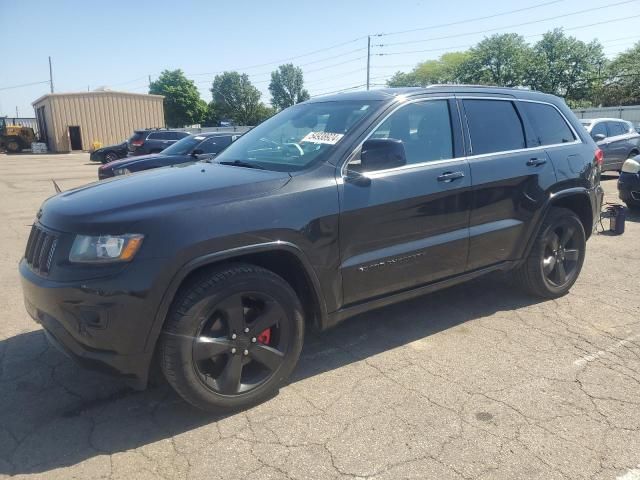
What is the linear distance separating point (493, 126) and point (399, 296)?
170cm

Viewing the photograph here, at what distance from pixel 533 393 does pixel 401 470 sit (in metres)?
1.15

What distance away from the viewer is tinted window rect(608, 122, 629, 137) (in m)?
13.3

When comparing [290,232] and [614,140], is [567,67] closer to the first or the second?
[614,140]

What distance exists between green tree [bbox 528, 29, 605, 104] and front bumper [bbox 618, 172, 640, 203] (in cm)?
6520

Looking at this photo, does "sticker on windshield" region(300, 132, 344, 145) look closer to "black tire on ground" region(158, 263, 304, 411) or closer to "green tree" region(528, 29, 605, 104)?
"black tire on ground" region(158, 263, 304, 411)

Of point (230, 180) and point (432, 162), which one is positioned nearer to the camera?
point (230, 180)

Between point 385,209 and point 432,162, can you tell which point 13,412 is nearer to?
point 385,209

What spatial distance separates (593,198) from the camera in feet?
15.8

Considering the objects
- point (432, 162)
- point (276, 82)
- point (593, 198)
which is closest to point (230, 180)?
point (432, 162)

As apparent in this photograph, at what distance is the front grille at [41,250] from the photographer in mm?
2710

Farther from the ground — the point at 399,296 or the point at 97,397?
the point at 399,296

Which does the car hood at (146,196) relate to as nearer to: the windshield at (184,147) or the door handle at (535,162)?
the door handle at (535,162)

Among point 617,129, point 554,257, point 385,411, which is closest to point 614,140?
point 617,129

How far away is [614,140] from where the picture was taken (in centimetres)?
1303
